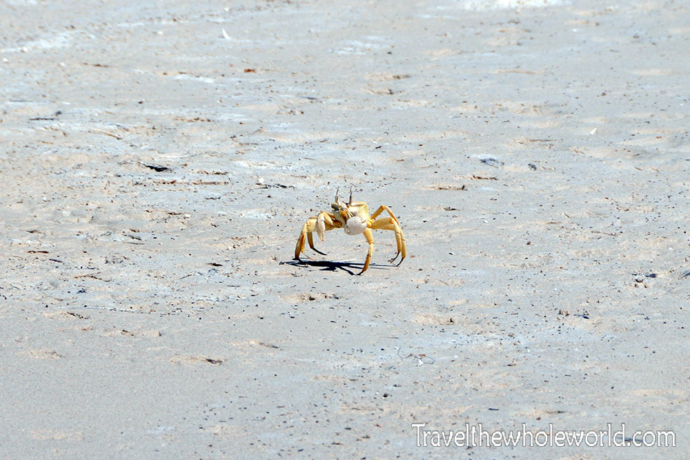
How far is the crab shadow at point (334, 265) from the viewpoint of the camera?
6.20m

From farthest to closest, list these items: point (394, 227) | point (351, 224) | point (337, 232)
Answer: point (337, 232), point (394, 227), point (351, 224)

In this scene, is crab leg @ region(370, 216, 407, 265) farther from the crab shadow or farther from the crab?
the crab shadow

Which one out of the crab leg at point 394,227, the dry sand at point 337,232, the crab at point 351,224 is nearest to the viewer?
the dry sand at point 337,232

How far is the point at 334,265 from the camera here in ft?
20.7

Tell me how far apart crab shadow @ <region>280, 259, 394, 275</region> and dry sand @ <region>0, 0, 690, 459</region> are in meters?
0.04

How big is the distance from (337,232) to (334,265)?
90 cm

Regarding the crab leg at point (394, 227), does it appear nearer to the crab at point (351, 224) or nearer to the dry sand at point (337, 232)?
the crab at point (351, 224)

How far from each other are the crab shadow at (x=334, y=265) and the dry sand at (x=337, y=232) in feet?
0.13

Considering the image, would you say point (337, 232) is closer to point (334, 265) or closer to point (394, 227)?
point (334, 265)

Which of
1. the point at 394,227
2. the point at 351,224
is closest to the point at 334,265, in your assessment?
the point at 351,224

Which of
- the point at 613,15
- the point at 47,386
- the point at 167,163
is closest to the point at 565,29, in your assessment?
the point at 613,15

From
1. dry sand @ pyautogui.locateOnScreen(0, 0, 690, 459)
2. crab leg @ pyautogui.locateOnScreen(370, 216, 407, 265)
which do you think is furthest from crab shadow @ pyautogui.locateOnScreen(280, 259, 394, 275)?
crab leg @ pyautogui.locateOnScreen(370, 216, 407, 265)

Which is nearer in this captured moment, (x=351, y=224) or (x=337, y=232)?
(x=351, y=224)

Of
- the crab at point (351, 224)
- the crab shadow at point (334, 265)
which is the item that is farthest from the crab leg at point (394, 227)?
the crab shadow at point (334, 265)
